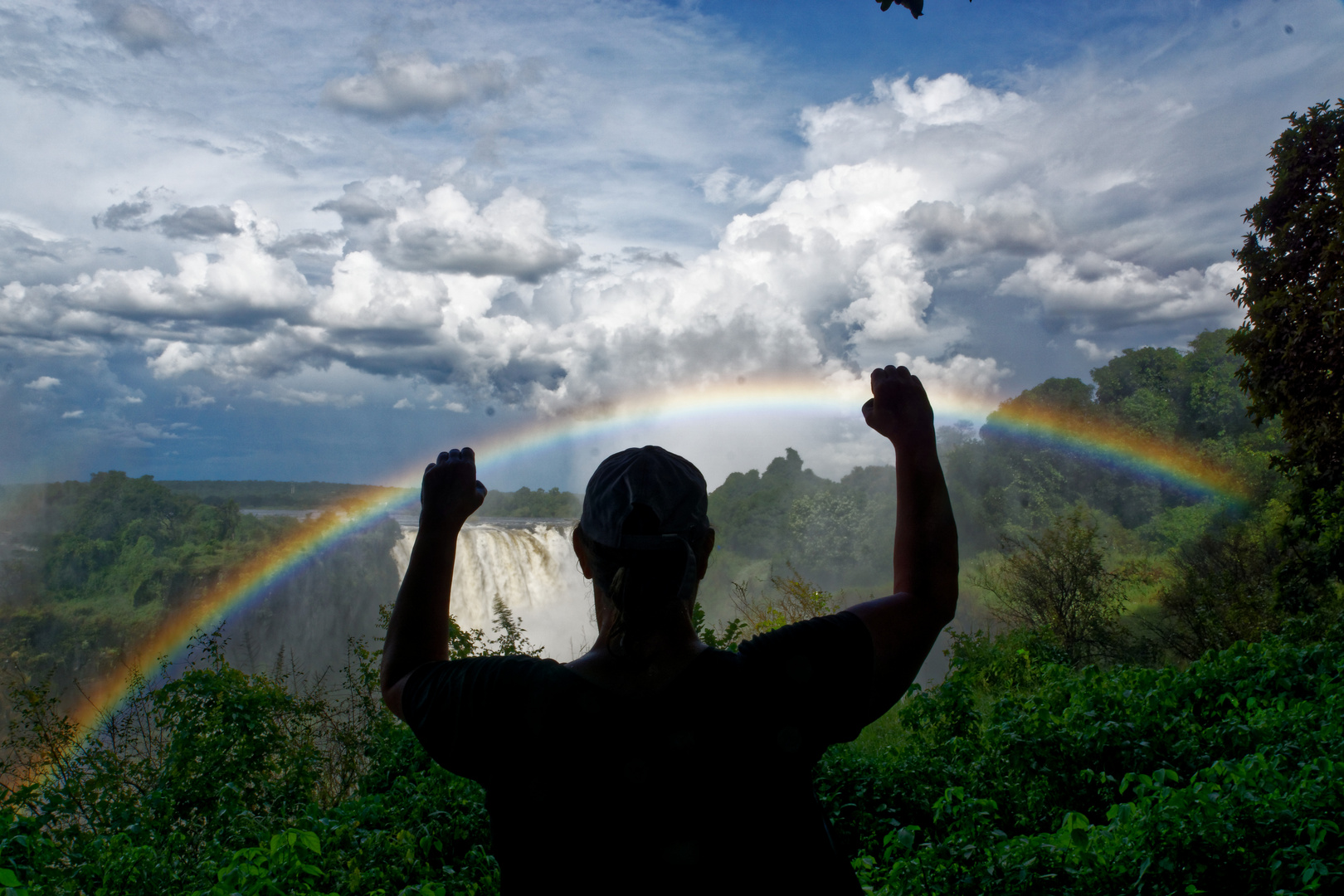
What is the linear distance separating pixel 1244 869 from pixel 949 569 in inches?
97.2

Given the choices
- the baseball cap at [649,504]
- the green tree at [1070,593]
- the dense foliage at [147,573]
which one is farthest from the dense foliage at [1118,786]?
the dense foliage at [147,573]

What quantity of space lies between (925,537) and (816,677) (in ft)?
0.92

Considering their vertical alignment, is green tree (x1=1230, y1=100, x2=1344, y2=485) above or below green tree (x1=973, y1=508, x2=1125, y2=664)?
above

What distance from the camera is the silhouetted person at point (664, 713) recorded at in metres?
1.01

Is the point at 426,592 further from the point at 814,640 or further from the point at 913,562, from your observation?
the point at 913,562

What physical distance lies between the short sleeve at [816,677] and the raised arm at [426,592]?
0.49 meters

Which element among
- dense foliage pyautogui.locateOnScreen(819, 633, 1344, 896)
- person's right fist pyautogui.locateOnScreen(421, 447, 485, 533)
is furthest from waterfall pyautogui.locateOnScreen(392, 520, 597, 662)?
person's right fist pyautogui.locateOnScreen(421, 447, 485, 533)

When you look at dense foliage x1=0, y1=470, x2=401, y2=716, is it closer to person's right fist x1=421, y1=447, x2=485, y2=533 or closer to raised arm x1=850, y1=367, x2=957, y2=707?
person's right fist x1=421, y1=447, x2=485, y2=533

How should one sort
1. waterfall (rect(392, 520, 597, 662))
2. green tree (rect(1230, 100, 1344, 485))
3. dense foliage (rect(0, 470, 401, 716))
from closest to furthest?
green tree (rect(1230, 100, 1344, 485)) → dense foliage (rect(0, 470, 401, 716)) → waterfall (rect(392, 520, 597, 662))

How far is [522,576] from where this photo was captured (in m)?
28.2

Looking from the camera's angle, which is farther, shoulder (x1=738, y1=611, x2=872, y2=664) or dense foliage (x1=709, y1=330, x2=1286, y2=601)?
dense foliage (x1=709, y1=330, x2=1286, y2=601)

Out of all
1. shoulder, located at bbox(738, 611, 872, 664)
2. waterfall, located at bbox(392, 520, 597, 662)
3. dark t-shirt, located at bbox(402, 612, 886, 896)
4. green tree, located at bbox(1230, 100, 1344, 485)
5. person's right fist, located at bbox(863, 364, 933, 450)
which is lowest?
waterfall, located at bbox(392, 520, 597, 662)

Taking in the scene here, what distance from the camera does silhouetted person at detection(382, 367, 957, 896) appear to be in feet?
3.30

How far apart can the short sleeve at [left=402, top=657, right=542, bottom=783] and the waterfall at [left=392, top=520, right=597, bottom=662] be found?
25564mm
